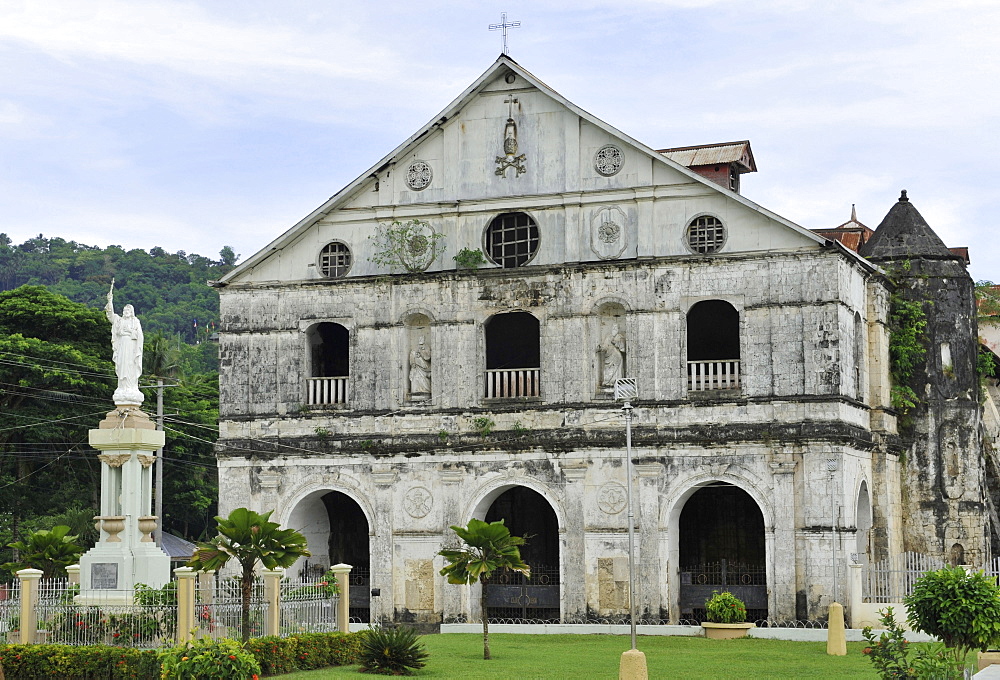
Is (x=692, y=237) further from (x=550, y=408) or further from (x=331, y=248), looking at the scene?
(x=331, y=248)

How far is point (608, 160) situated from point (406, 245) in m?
5.27

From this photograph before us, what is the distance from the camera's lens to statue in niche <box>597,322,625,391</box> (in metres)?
32.9

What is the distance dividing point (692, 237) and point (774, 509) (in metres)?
6.36

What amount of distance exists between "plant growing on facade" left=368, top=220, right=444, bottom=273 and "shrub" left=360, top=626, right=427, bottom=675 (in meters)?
12.5

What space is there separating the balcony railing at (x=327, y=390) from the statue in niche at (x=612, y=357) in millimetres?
6447

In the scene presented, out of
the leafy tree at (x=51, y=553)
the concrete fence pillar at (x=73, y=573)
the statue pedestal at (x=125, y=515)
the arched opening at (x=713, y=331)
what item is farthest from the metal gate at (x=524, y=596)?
the concrete fence pillar at (x=73, y=573)

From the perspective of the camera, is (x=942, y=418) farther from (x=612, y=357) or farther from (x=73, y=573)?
(x=73, y=573)

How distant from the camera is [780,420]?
31.6 meters

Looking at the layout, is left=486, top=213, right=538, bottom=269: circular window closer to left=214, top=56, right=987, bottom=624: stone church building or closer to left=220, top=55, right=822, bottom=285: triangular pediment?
left=214, top=56, right=987, bottom=624: stone church building

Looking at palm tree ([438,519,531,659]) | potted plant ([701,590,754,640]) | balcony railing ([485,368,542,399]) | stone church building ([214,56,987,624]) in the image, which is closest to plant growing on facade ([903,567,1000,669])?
palm tree ([438,519,531,659])

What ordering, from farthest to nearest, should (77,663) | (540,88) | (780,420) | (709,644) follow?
(540,88) → (780,420) → (709,644) → (77,663)

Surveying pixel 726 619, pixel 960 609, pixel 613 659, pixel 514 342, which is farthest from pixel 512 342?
pixel 960 609

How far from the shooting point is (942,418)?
35812mm

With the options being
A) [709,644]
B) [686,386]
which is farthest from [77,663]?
[686,386]
